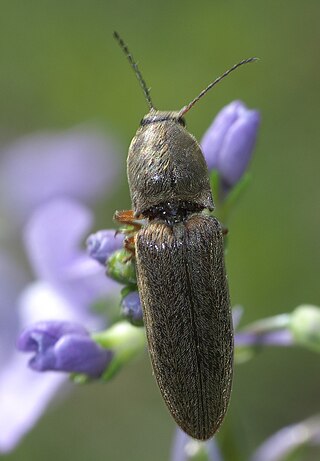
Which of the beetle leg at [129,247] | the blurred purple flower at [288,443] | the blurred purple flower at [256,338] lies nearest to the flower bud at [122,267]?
the beetle leg at [129,247]

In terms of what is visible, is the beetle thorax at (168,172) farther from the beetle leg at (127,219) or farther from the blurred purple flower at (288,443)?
the blurred purple flower at (288,443)

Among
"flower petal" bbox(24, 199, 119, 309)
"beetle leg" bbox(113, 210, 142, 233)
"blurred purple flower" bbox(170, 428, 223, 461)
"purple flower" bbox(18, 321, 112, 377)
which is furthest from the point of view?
"flower petal" bbox(24, 199, 119, 309)

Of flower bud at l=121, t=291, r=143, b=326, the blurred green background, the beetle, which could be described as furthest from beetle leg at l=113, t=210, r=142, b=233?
the blurred green background

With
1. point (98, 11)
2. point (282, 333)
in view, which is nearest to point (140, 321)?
point (282, 333)

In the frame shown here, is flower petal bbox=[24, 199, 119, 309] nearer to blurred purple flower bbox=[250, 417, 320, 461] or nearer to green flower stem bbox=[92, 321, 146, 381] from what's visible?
green flower stem bbox=[92, 321, 146, 381]

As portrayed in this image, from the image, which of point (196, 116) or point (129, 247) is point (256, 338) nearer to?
point (129, 247)

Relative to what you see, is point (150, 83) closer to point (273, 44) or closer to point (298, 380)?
point (273, 44)
